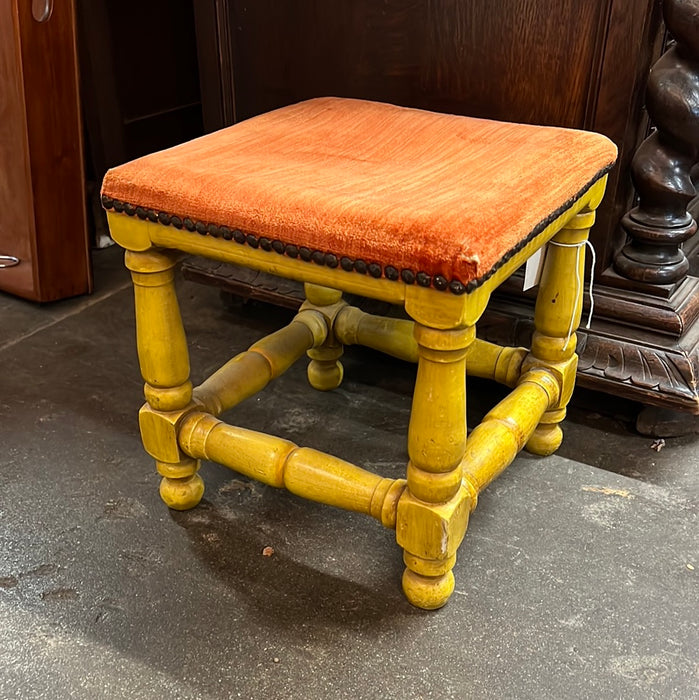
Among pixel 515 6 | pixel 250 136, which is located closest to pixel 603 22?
pixel 515 6

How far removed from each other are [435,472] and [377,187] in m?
0.25

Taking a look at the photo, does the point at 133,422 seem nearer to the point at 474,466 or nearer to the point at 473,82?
the point at 474,466

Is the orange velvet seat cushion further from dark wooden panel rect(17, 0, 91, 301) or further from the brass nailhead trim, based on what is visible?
dark wooden panel rect(17, 0, 91, 301)

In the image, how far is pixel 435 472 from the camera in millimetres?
726

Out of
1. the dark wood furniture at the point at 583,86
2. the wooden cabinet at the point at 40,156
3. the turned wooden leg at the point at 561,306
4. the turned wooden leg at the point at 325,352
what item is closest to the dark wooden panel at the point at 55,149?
the wooden cabinet at the point at 40,156

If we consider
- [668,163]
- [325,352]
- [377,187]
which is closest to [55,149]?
[325,352]

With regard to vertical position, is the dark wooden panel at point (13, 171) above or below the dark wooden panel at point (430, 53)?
below

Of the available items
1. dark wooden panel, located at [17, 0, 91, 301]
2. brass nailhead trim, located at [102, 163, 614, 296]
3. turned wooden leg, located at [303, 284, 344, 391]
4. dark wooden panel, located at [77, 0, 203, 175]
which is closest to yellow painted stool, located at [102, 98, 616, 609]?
brass nailhead trim, located at [102, 163, 614, 296]

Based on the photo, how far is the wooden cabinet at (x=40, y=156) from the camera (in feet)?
3.98

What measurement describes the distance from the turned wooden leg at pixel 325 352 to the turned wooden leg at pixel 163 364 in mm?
261

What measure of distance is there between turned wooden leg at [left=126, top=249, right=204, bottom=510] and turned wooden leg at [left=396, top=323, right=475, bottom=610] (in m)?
0.26

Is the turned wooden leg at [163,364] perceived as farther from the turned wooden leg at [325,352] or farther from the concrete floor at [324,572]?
the turned wooden leg at [325,352]

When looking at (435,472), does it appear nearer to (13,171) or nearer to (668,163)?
(668,163)

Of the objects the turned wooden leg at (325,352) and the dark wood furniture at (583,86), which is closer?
the dark wood furniture at (583,86)
